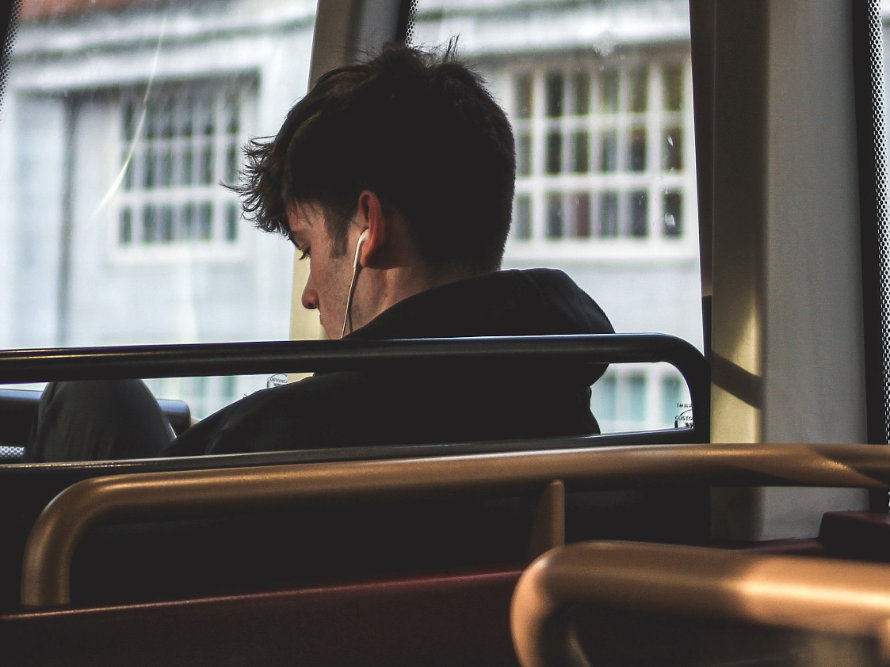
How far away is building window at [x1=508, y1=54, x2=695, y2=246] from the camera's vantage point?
233 centimetres

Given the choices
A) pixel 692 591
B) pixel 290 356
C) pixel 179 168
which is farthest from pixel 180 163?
pixel 692 591

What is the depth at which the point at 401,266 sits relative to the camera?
1497mm

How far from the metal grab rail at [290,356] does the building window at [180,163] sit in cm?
225

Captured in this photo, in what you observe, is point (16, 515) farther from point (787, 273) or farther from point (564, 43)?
point (564, 43)

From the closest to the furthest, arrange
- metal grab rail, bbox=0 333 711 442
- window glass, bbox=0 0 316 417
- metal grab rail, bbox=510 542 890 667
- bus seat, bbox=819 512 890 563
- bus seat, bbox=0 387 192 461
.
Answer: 1. metal grab rail, bbox=510 542 890 667
2. metal grab rail, bbox=0 333 711 442
3. bus seat, bbox=819 512 890 563
4. bus seat, bbox=0 387 192 461
5. window glass, bbox=0 0 316 417

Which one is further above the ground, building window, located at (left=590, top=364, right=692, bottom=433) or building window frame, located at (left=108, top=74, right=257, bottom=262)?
building window frame, located at (left=108, top=74, right=257, bottom=262)

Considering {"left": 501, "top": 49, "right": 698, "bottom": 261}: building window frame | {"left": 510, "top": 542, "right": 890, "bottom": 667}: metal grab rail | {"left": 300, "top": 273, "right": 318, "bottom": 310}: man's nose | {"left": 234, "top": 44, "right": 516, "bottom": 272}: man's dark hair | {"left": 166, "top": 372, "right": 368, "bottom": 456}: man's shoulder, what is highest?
{"left": 501, "top": 49, "right": 698, "bottom": 261}: building window frame

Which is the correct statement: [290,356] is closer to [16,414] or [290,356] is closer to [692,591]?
[692,591]

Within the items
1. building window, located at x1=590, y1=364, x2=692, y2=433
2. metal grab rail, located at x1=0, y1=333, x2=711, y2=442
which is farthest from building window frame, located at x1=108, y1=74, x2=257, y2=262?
metal grab rail, located at x1=0, y1=333, x2=711, y2=442

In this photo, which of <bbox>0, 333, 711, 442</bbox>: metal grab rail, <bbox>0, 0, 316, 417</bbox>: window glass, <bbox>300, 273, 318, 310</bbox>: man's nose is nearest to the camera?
<bbox>0, 333, 711, 442</bbox>: metal grab rail

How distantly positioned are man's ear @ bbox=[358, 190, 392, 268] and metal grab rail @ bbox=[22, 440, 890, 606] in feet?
2.27

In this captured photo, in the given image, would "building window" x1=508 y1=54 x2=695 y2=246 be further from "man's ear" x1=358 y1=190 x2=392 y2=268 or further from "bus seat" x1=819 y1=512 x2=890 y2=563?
"bus seat" x1=819 y1=512 x2=890 y2=563

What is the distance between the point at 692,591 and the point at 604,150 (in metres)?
2.24

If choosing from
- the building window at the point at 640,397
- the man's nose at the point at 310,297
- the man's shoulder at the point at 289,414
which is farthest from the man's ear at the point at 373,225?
the building window at the point at 640,397
